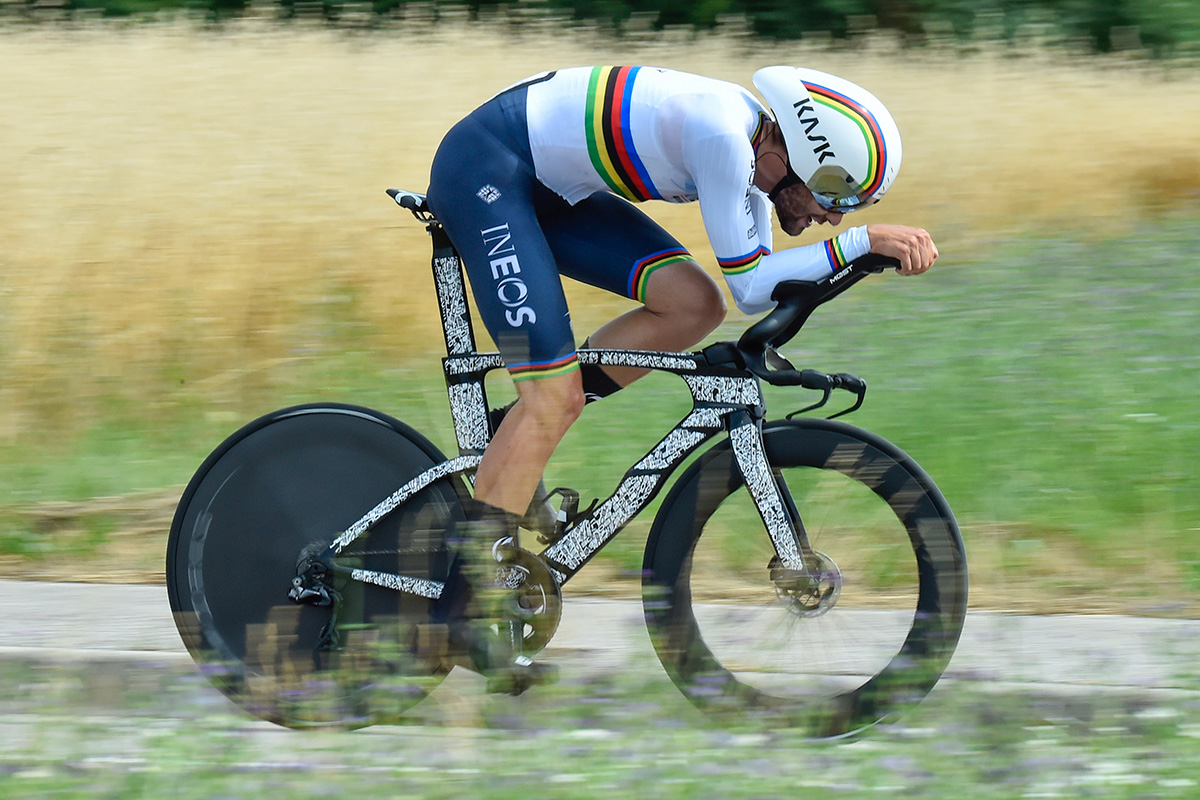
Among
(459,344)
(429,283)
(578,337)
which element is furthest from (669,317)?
(429,283)

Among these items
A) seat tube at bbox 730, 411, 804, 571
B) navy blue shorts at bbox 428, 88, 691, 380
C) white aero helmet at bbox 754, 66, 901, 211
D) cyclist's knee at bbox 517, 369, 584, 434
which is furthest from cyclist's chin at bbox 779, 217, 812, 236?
cyclist's knee at bbox 517, 369, 584, 434

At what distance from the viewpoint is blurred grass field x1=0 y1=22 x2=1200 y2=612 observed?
5.12m

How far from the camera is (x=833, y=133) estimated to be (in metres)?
3.08

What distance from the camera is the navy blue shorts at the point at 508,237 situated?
3301 mm

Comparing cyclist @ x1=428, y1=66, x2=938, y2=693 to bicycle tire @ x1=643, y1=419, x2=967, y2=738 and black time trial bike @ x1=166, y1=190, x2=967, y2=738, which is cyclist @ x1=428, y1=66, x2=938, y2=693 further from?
bicycle tire @ x1=643, y1=419, x2=967, y2=738

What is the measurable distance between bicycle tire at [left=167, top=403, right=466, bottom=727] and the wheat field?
123 inches

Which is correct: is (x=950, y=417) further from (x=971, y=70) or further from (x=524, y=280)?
(x=971, y=70)

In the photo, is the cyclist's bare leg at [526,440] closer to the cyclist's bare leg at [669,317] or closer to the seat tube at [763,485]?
the cyclist's bare leg at [669,317]

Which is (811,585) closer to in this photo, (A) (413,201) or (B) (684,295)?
(B) (684,295)

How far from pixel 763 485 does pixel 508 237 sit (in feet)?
2.73

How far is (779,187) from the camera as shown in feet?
10.8

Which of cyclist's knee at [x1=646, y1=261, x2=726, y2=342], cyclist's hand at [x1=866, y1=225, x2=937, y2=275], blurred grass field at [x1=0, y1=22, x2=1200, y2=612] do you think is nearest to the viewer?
cyclist's hand at [x1=866, y1=225, x2=937, y2=275]

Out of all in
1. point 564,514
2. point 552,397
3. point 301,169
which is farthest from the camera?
point 301,169

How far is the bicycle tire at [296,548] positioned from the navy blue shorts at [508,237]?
1.49 feet
